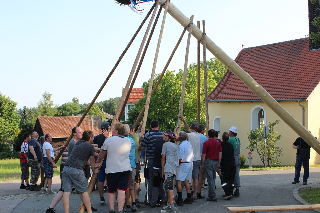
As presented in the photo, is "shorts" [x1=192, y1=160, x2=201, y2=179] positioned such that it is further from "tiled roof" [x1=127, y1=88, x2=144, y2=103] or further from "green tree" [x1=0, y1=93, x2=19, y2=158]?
"tiled roof" [x1=127, y1=88, x2=144, y2=103]

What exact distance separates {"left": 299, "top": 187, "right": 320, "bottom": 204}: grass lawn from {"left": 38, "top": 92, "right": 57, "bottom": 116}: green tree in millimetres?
88473

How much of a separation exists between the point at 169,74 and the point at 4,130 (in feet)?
90.2

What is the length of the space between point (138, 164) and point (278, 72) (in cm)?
2061

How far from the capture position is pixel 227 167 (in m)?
10.4

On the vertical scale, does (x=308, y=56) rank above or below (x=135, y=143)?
above

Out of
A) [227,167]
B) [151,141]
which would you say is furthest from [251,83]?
[151,141]

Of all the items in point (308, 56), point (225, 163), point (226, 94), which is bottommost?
point (225, 163)

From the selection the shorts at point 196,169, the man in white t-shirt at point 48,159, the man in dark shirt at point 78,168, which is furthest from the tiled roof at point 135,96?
the man in dark shirt at point 78,168

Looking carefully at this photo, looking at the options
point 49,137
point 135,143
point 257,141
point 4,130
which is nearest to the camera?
point 135,143

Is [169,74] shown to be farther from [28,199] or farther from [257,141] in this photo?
[28,199]

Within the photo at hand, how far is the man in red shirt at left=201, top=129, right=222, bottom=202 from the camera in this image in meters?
10.2

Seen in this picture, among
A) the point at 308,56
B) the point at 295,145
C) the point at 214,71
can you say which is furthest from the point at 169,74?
the point at 295,145

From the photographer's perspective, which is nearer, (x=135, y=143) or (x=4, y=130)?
(x=135, y=143)

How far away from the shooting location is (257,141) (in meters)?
24.6
